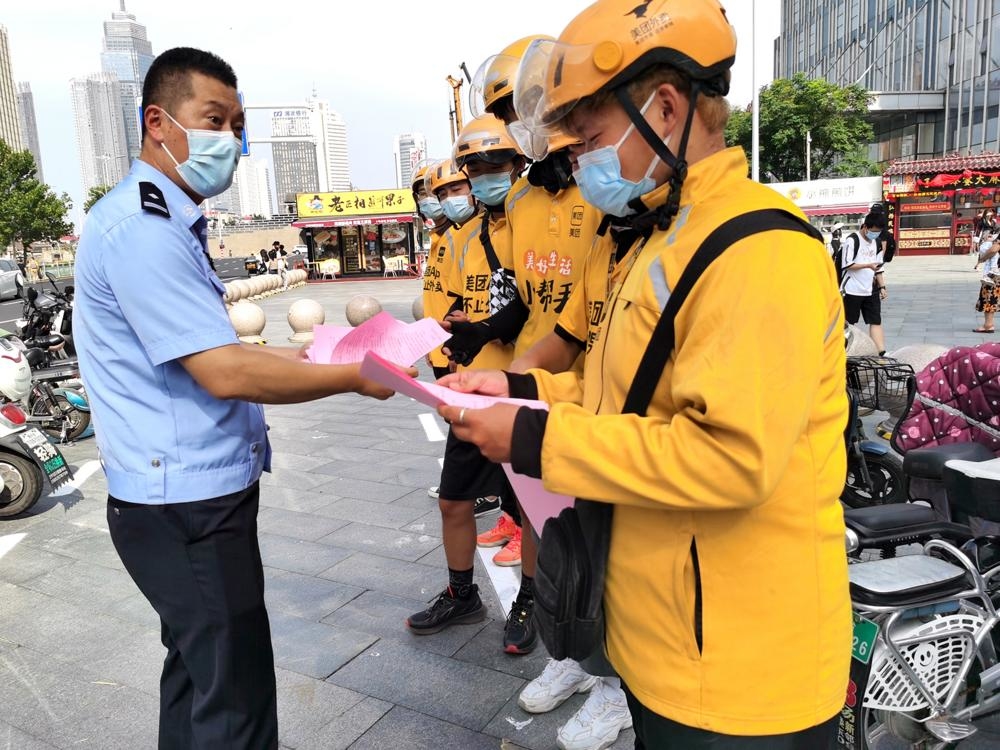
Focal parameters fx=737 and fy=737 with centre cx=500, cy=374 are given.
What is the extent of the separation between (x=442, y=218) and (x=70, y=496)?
3415 millimetres

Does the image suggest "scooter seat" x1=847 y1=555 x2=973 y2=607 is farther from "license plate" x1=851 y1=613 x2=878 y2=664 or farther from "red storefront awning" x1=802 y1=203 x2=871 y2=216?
"red storefront awning" x1=802 y1=203 x2=871 y2=216

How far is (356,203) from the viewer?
30719 millimetres

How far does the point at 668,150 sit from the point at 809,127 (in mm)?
39723

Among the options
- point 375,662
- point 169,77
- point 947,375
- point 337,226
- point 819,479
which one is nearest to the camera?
point 819,479

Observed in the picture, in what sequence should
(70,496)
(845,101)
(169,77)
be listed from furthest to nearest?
(845,101) < (70,496) < (169,77)

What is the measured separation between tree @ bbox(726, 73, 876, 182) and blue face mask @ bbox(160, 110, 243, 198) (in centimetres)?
3566

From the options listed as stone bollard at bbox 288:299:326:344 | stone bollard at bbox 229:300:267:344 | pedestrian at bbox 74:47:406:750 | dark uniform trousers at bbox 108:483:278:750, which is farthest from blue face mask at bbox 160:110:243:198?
stone bollard at bbox 288:299:326:344

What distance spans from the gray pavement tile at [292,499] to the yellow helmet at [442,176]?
2239 mm

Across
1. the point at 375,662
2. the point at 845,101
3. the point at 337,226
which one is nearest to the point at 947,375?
the point at 375,662

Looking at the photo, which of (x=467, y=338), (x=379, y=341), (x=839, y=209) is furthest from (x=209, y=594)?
(x=839, y=209)

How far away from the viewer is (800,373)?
1.09m

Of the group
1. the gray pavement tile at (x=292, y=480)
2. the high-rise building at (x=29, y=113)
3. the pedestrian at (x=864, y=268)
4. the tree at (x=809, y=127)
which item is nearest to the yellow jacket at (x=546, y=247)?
the gray pavement tile at (x=292, y=480)

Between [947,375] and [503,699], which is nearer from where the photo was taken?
[503,699]

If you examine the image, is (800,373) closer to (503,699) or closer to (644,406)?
(644,406)
